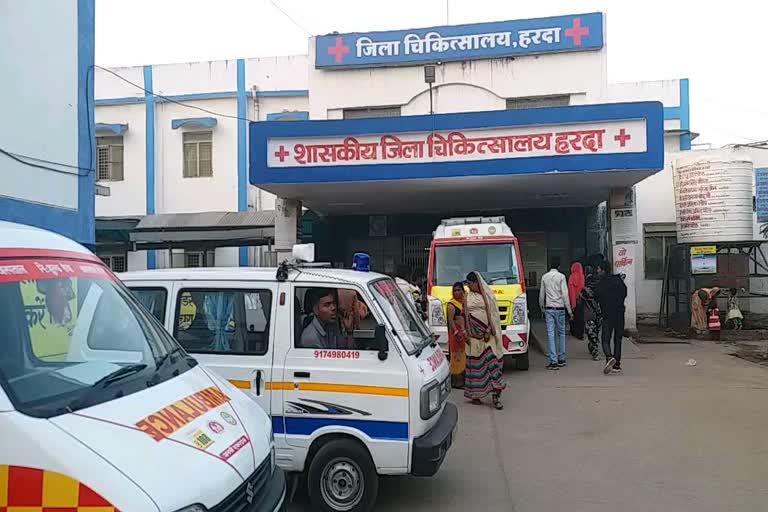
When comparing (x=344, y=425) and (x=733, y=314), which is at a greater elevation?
(x=344, y=425)

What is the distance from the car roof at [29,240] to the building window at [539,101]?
15.4m

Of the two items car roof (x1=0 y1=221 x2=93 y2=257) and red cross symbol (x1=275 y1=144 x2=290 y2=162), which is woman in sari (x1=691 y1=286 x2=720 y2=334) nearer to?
red cross symbol (x1=275 y1=144 x2=290 y2=162)

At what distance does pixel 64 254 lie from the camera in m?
3.29

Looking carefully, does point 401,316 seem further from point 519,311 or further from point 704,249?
point 704,249

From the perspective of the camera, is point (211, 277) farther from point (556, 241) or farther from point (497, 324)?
point (556, 241)

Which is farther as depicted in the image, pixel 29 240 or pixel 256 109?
pixel 256 109

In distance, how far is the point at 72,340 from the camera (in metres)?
3.12

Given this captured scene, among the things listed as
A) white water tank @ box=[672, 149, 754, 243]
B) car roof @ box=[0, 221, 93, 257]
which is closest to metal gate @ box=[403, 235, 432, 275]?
white water tank @ box=[672, 149, 754, 243]

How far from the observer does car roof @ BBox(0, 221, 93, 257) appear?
294cm

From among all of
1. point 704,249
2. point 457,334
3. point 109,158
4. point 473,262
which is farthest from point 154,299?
point 109,158

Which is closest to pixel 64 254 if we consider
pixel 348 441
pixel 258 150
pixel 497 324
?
pixel 348 441

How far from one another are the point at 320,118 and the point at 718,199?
1079 centimetres

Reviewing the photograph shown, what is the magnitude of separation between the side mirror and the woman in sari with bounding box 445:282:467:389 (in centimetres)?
397

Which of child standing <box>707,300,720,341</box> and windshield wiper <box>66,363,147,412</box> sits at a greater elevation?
windshield wiper <box>66,363,147,412</box>
